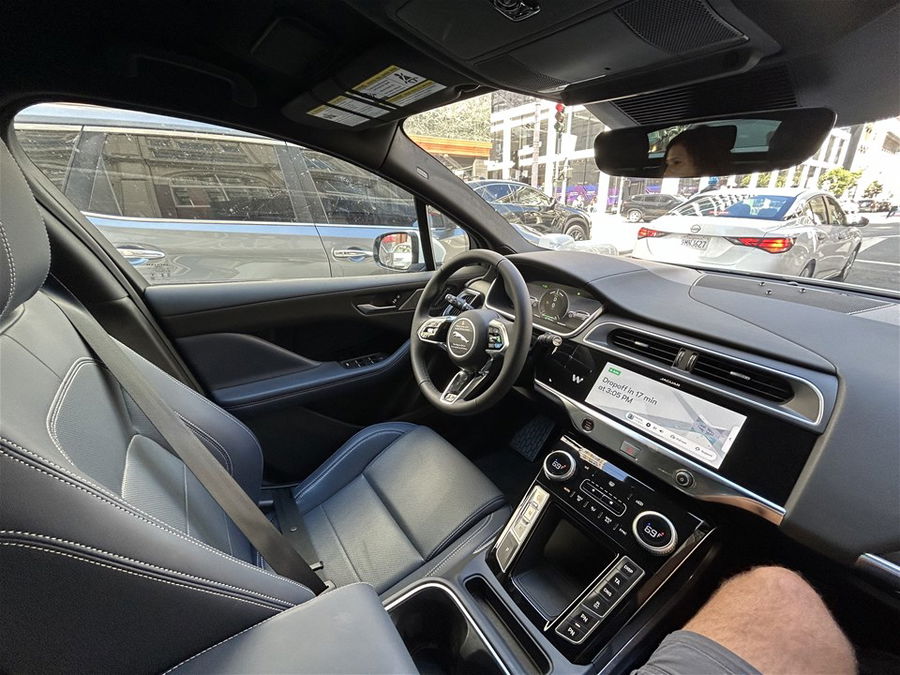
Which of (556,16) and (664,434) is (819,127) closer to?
(556,16)

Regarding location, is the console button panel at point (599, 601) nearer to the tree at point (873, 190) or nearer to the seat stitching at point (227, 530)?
the seat stitching at point (227, 530)

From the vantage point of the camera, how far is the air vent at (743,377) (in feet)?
3.36

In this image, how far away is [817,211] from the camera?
2004 millimetres

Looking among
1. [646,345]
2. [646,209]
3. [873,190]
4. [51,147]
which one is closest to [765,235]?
[873,190]

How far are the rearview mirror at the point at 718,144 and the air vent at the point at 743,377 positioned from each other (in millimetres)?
687

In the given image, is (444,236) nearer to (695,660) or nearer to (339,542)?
(339,542)

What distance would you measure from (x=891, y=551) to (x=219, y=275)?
7.21 feet

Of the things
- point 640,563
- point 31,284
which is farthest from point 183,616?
point 640,563

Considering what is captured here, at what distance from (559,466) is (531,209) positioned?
59.9 inches

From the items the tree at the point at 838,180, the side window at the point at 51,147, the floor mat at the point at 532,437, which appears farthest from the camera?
the floor mat at the point at 532,437

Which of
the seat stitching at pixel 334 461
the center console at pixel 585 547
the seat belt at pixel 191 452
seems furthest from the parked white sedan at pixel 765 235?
the seat belt at pixel 191 452

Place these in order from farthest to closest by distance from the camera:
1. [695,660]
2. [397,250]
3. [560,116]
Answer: [397,250], [560,116], [695,660]

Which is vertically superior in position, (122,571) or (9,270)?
(9,270)

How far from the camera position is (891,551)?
823mm
